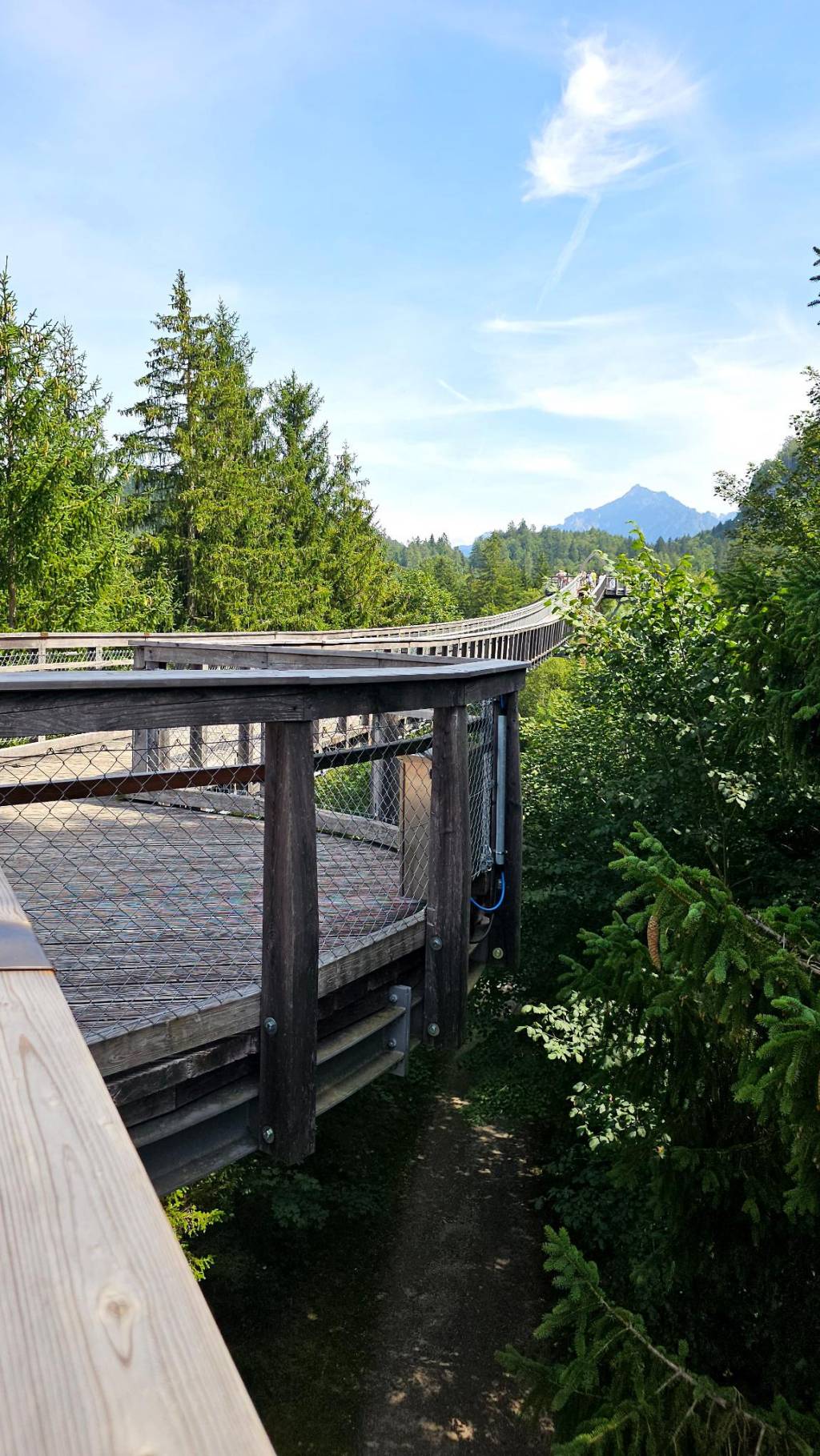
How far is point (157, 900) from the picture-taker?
165 inches

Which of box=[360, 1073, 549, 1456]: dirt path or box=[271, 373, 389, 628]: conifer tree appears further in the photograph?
box=[271, 373, 389, 628]: conifer tree

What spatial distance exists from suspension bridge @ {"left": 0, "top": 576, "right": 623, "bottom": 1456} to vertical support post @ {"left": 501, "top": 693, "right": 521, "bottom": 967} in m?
0.01

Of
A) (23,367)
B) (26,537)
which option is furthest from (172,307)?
(26,537)

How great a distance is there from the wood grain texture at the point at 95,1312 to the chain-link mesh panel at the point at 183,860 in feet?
6.48

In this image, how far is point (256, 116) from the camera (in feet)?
69.7

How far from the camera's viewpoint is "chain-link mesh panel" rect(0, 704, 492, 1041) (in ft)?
10.2

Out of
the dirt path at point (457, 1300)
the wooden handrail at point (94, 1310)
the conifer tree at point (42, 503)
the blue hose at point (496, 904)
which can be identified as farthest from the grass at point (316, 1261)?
the wooden handrail at point (94, 1310)

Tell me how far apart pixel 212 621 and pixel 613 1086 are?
2598 cm

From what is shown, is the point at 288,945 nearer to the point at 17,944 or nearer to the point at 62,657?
the point at 17,944

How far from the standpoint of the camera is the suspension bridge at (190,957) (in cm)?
48

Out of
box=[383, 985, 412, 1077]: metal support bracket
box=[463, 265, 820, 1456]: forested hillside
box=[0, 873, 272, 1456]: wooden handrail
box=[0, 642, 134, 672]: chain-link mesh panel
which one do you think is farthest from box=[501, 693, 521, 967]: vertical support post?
box=[0, 873, 272, 1456]: wooden handrail

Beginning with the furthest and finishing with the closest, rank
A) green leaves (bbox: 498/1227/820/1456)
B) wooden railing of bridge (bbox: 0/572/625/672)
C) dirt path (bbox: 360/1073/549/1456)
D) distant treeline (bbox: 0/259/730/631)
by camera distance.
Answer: distant treeline (bbox: 0/259/730/631) < dirt path (bbox: 360/1073/549/1456) < wooden railing of bridge (bbox: 0/572/625/672) < green leaves (bbox: 498/1227/820/1456)

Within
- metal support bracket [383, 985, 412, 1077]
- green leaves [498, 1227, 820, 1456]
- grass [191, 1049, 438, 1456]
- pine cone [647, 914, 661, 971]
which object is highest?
pine cone [647, 914, 661, 971]

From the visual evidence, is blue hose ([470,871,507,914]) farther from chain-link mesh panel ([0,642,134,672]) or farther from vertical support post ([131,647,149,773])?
vertical support post ([131,647,149,773])
